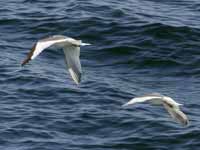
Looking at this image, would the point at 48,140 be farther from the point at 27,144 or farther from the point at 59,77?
the point at 59,77

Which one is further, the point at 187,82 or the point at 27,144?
the point at 187,82

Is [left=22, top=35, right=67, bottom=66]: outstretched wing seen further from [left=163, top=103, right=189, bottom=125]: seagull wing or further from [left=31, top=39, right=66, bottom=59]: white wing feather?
[left=163, top=103, right=189, bottom=125]: seagull wing

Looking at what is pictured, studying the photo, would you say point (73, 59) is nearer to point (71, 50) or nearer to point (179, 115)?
point (71, 50)

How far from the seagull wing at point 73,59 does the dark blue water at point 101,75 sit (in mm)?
1441

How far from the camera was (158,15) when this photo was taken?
78.1 ft

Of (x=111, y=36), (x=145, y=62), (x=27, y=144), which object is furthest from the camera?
(x=111, y=36)

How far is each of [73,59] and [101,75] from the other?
3.78m

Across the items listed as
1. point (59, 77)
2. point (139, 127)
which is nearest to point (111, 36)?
point (59, 77)

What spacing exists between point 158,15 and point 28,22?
11.2 ft

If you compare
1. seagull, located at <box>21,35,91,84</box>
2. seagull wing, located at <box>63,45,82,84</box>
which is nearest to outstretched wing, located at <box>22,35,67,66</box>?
seagull, located at <box>21,35,91,84</box>

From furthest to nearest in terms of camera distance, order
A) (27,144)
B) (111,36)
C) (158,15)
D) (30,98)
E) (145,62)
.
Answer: (158,15) → (111,36) → (145,62) → (30,98) → (27,144)

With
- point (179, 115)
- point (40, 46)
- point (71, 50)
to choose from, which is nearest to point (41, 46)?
point (40, 46)

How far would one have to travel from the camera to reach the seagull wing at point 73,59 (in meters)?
16.2

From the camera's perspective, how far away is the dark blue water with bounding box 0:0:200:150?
1748 centimetres
